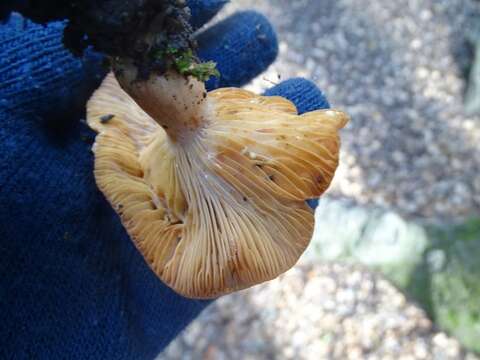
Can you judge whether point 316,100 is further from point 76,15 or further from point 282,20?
point 282,20

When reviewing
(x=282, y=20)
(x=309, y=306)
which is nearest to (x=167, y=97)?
(x=309, y=306)

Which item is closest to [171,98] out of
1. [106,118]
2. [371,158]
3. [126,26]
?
[126,26]

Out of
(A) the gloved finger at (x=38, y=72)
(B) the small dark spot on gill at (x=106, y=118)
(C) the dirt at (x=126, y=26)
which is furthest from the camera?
(A) the gloved finger at (x=38, y=72)

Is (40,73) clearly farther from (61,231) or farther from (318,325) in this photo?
(318,325)

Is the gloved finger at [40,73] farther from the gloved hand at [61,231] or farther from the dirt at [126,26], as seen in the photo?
the dirt at [126,26]

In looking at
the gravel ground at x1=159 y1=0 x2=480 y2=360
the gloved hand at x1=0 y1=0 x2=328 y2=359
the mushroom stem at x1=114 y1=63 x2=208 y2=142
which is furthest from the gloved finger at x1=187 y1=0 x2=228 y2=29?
the gravel ground at x1=159 y1=0 x2=480 y2=360

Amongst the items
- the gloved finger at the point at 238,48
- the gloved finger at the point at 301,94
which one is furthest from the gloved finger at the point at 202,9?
the gloved finger at the point at 301,94
